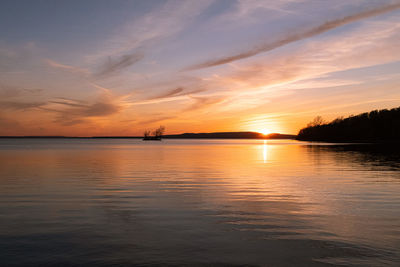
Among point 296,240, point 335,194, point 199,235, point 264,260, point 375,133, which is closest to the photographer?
point 264,260

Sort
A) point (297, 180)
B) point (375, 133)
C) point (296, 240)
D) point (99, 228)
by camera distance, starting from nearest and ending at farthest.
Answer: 1. point (296, 240)
2. point (99, 228)
3. point (297, 180)
4. point (375, 133)

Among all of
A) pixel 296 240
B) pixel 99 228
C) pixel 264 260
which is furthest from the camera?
pixel 99 228

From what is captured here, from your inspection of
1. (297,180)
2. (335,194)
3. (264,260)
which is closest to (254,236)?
(264,260)

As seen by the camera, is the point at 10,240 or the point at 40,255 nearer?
the point at 40,255

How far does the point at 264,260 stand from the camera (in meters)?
9.79

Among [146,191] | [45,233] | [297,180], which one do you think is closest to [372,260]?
[45,233]

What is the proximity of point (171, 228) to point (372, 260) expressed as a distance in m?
7.64

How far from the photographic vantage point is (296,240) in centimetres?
1180

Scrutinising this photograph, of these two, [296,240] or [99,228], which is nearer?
[296,240]

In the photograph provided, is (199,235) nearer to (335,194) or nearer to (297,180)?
(335,194)

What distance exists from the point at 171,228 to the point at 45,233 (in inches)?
201

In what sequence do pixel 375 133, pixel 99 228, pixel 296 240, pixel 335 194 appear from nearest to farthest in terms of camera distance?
pixel 296 240 < pixel 99 228 < pixel 335 194 < pixel 375 133

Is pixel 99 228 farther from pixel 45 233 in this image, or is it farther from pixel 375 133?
pixel 375 133

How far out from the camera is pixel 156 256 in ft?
33.3
